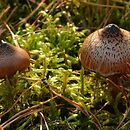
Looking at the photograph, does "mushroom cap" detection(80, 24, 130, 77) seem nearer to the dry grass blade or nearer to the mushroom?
the mushroom

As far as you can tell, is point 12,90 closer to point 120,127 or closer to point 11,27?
point 120,127

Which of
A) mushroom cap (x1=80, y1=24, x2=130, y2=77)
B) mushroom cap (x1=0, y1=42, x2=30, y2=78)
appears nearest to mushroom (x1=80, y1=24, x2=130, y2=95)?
mushroom cap (x1=80, y1=24, x2=130, y2=77)

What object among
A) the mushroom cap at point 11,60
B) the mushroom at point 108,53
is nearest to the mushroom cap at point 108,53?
the mushroom at point 108,53

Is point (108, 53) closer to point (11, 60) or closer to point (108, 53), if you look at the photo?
point (108, 53)

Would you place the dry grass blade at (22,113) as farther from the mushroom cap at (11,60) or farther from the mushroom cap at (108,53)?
the mushroom cap at (108,53)

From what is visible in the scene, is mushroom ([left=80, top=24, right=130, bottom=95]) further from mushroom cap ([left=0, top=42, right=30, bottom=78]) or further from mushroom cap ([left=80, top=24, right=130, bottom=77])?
mushroom cap ([left=0, top=42, right=30, bottom=78])

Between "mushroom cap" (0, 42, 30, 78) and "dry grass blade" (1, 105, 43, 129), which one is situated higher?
"mushroom cap" (0, 42, 30, 78)

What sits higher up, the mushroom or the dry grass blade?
the mushroom

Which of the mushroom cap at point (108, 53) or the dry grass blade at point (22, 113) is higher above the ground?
the mushroom cap at point (108, 53)
